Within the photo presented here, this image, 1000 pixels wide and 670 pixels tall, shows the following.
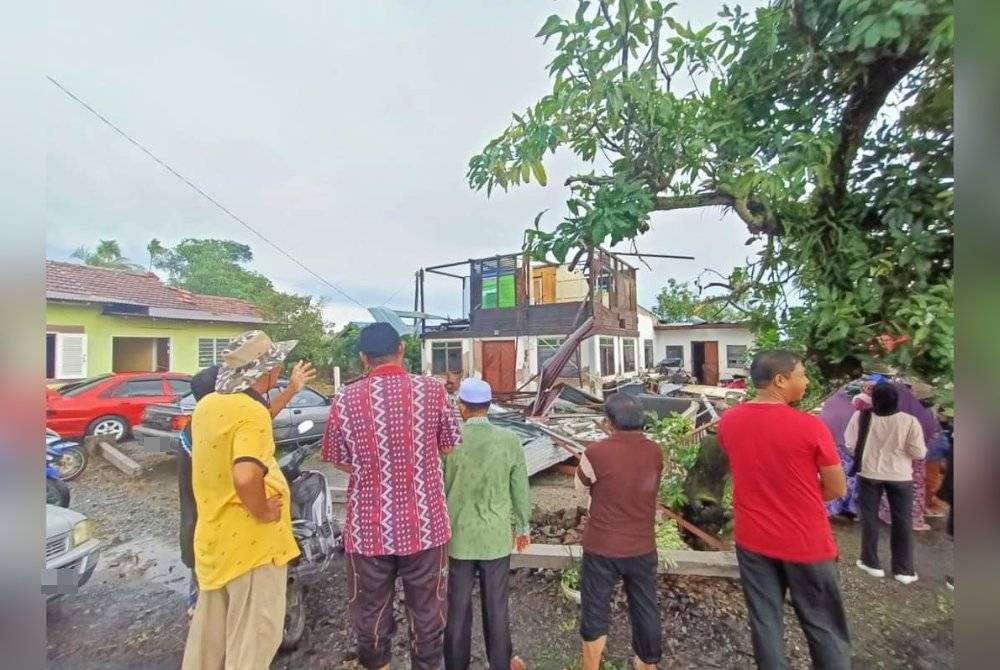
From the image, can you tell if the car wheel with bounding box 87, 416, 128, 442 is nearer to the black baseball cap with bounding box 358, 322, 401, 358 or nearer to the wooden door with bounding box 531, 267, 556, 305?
the black baseball cap with bounding box 358, 322, 401, 358

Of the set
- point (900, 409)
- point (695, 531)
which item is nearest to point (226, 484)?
point (695, 531)

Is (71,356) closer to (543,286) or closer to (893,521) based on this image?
(543,286)

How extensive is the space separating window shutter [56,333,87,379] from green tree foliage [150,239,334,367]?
526 mm

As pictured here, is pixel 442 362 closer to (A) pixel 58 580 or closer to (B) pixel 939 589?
(A) pixel 58 580

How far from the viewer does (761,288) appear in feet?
8.38

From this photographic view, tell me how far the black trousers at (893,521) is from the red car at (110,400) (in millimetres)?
4354

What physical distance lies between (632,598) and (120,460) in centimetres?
299

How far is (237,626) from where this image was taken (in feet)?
5.46

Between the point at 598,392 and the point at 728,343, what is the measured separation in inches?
37.7

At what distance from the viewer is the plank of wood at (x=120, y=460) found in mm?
2426

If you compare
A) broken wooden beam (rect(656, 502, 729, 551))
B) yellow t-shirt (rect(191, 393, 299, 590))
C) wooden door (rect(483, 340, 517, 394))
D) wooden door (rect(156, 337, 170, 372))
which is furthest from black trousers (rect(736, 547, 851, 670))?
wooden door (rect(156, 337, 170, 372))

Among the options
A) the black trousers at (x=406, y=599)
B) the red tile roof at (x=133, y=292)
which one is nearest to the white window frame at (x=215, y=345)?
the red tile roof at (x=133, y=292)

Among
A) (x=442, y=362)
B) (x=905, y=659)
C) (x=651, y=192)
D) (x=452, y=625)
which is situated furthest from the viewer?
(x=442, y=362)
